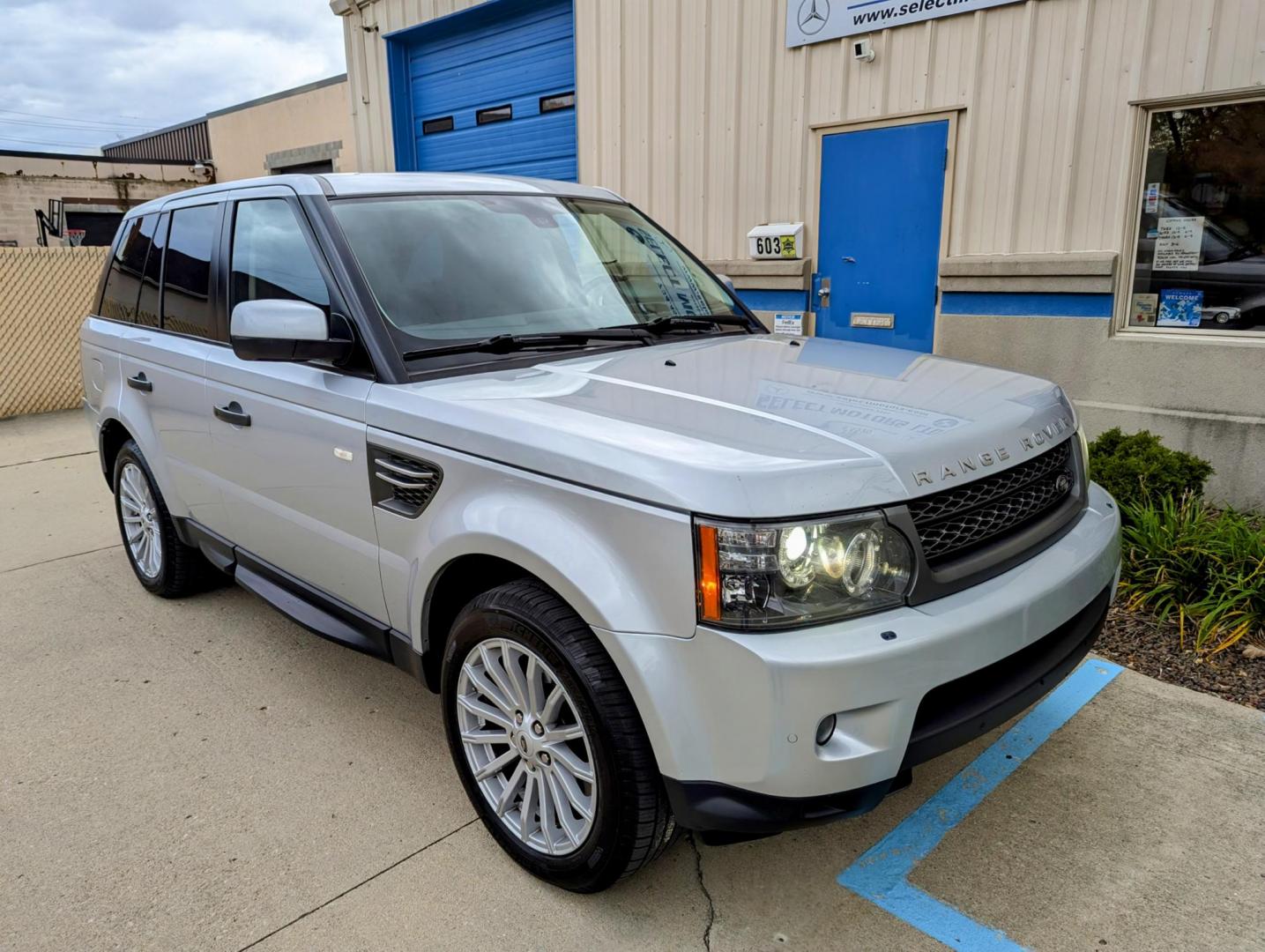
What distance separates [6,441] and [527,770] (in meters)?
8.51

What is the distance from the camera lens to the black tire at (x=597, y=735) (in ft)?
7.16

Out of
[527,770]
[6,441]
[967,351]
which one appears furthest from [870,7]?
[6,441]

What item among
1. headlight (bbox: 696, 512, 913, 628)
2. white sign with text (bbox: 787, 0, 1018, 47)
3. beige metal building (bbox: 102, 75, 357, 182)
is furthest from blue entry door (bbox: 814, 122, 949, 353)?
beige metal building (bbox: 102, 75, 357, 182)

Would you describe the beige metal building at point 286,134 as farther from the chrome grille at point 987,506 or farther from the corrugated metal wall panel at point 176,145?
the chrome grille at point 987,506

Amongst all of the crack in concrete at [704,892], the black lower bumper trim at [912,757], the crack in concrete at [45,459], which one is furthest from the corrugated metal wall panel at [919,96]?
the crack in concrete at [45,459]

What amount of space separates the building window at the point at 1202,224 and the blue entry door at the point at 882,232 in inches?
52.6

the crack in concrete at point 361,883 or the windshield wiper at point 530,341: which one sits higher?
the windshield wiper at point 530,341

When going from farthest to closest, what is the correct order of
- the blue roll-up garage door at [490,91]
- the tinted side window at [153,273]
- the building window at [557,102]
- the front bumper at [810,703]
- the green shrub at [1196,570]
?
the blue roll-up garage door at [490,91], the building window at [557,102], the tinted side window at [153,273], the green shrub at [1196,570], the front bumper at [810,703]

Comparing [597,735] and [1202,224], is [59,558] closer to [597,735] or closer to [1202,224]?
[597,735]

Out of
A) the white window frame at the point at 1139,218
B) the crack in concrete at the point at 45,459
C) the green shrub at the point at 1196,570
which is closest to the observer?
the green shrub at the point at 1196,570

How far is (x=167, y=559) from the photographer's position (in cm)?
448

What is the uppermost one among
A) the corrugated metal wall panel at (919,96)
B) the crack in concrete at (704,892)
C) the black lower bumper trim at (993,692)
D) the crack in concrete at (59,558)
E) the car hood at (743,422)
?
the corrugated metal wall panel at (919,96)

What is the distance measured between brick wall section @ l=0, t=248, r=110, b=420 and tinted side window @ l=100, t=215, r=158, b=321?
5773mm

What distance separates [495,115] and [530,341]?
8.45 metres
